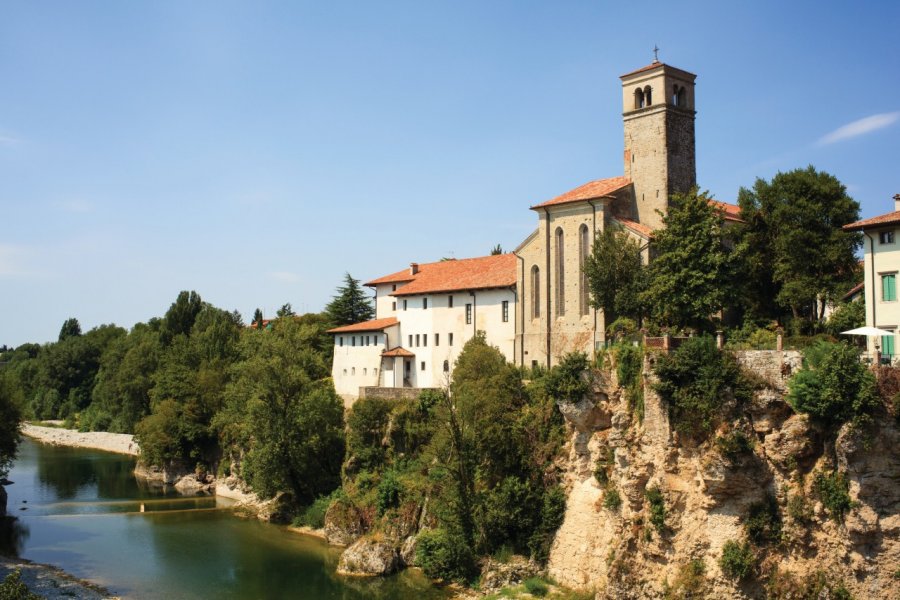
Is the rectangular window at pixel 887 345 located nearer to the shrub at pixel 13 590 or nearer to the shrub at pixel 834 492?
the shrub at pixel 834 492

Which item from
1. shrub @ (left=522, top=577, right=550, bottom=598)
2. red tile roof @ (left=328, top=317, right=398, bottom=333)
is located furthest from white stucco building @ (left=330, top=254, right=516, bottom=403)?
shrub @ (left=522, top=577, right=550, bottom=598)

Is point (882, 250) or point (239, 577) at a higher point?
point (882, 250)

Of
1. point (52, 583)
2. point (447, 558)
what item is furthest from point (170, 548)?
point (447, 558)

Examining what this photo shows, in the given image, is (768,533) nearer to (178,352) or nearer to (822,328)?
(822,328)

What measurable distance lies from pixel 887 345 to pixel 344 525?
26.9 meters

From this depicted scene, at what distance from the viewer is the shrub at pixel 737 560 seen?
26.9 m

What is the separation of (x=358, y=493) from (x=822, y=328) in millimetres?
24708

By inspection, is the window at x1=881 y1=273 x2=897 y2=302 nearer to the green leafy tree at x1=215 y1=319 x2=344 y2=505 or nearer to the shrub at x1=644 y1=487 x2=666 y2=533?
the shrub at x1=644 y1=487 x2=666 y2=533

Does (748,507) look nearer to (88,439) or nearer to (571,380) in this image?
(571,380)

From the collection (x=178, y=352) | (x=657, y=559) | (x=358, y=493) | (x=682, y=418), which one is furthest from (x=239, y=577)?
(x=178, y=352)

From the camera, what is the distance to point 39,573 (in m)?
36.9

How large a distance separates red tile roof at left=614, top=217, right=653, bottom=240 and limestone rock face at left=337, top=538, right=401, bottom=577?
64.1 feet

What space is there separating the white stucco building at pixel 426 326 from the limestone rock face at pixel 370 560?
11.6 meters

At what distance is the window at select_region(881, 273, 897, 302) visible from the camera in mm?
29062
